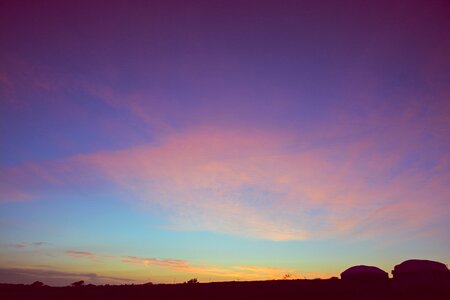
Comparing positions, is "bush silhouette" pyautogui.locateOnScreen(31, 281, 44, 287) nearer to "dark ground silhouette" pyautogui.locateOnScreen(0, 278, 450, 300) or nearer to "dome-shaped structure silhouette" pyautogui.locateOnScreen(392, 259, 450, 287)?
"dark ground silhouette" pyautogui.locateOnScreen(0, 278, 450, 300)

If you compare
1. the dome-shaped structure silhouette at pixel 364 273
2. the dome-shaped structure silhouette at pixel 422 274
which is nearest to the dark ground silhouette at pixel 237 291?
the dome-shaped structure silhouette at pixel 422 274

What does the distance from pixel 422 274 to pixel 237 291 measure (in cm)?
1686

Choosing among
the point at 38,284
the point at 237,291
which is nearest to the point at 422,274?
the point at 237,291

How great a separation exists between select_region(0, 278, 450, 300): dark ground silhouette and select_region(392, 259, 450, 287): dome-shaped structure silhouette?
0.51m

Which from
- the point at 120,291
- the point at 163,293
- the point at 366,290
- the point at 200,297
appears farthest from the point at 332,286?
the point at 120,291

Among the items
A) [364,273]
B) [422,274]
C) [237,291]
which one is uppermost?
[364,273]

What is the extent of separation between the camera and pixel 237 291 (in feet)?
116

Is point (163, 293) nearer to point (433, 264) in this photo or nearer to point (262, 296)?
point (262, 296)

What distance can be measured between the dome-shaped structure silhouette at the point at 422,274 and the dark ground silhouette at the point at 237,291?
509 mm

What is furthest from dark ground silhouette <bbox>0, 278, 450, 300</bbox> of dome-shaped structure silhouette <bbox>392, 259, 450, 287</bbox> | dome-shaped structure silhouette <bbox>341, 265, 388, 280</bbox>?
dome-shaped structure silhouette <bbox>341, 265, 388, 280</bbox>

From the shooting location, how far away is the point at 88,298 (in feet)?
105

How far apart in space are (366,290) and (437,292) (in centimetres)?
581

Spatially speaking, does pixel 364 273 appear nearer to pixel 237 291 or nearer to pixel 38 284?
pixel 237 291

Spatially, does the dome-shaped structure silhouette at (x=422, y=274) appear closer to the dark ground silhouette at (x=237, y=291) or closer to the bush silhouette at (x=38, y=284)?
the dark ground silhouette at (x=237, y=291)
